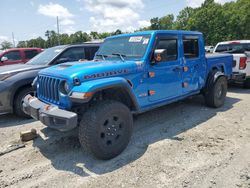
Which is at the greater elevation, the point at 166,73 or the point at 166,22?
the point at 166,22

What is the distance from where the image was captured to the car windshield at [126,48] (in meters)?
4.36

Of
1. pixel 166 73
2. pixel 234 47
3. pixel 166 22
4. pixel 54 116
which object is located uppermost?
pixel 166 22

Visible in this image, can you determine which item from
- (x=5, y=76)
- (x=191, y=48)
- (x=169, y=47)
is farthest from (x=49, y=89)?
(x=191, y=48)

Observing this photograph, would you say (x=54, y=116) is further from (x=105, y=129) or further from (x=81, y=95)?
(x=105, y=129)

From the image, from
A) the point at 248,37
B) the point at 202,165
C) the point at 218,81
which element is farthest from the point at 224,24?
the point at 202,165

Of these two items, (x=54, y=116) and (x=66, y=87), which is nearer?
(x=54, y=116)

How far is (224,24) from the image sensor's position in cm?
4050

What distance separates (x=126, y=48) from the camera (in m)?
4.57

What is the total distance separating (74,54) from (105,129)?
146 inches

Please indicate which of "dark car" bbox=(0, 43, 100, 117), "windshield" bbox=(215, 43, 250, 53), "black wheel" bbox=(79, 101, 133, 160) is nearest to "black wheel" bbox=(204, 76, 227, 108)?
"black wheel" bbox=(79, 101, 133, 160)

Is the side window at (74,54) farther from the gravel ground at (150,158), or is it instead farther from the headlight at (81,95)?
the headlight at (81,95)

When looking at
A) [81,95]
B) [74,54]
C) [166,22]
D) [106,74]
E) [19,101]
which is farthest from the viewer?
[166,22]

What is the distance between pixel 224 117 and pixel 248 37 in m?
38.8

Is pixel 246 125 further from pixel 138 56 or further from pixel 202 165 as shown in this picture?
pixel 138 56
